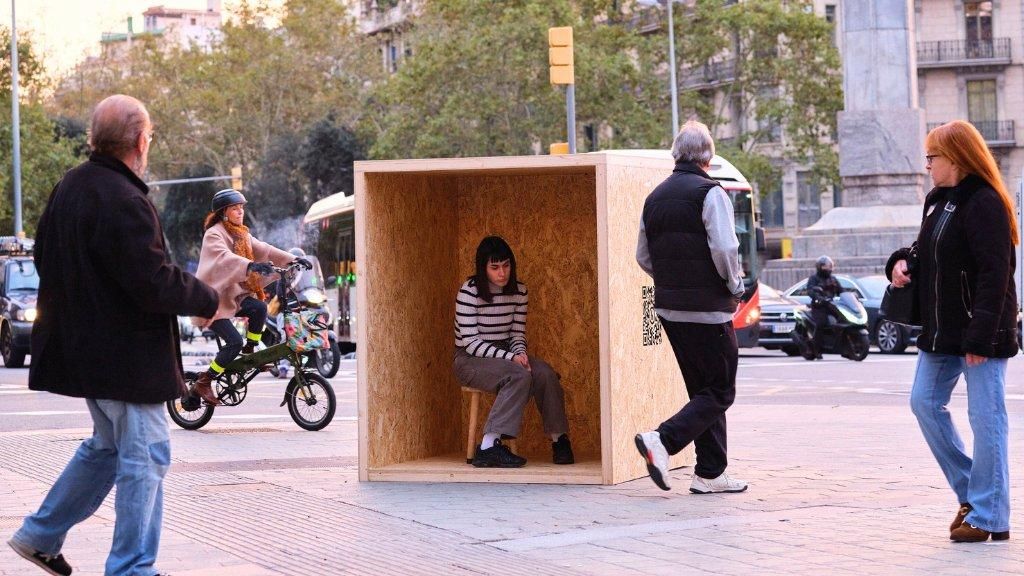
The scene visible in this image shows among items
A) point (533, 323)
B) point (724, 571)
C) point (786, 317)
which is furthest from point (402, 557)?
point (786, 317)

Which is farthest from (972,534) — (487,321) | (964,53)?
(964,53)

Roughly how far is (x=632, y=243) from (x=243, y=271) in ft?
9.91

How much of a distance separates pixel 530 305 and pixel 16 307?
20127 mm

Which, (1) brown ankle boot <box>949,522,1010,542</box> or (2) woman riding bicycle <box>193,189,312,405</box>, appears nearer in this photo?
(1) brown ankle boot <box>949,522,1010,542</box>

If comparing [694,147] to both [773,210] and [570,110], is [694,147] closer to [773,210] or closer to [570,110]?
[570,110]

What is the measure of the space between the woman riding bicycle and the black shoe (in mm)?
1921

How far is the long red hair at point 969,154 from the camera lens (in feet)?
24.0

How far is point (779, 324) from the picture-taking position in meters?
30.1

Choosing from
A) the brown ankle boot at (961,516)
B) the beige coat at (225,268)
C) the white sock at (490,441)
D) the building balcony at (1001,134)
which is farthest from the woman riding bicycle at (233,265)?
the building balcony at (1001,134)

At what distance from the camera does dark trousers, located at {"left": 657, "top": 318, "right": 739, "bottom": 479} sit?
8852 millimetres

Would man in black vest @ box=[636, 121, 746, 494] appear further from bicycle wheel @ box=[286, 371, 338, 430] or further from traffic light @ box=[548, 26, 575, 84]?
traffic light @ box=[548, 26, 575, 84]

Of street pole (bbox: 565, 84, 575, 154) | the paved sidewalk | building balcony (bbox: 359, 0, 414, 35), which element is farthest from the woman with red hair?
building balcony (bbox: 359, 0, 414, 35)

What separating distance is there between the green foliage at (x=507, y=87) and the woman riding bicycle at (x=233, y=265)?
4268 cm

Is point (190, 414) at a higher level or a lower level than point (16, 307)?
lower
